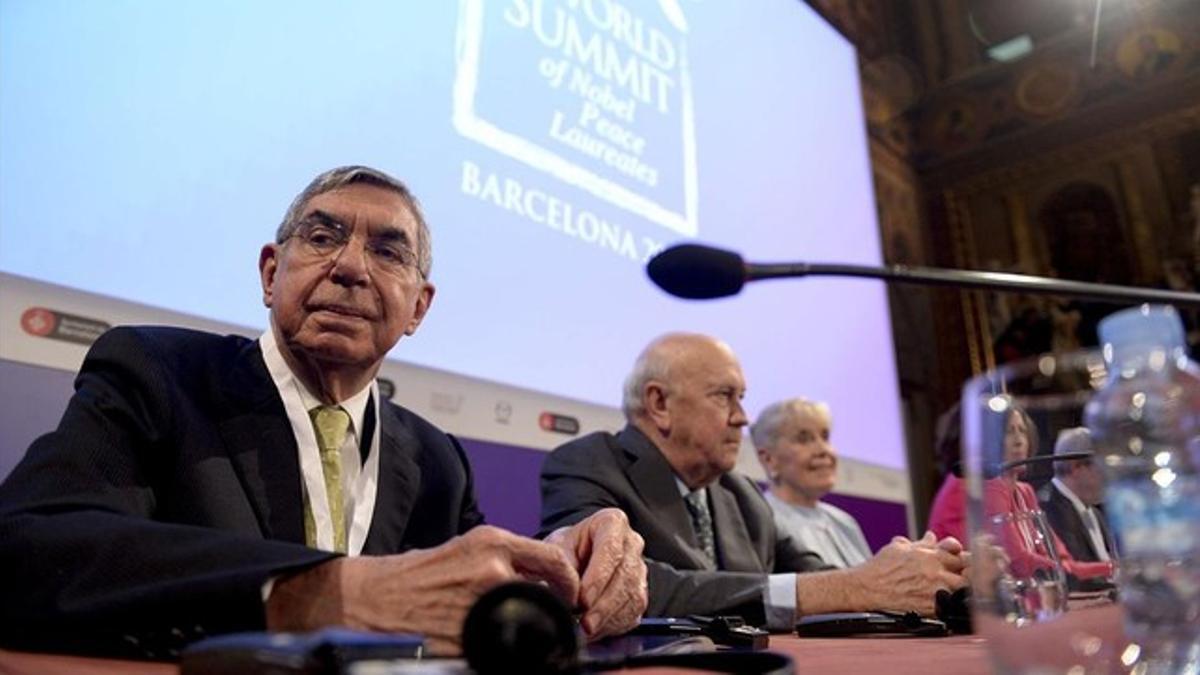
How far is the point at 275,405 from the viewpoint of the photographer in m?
1.43

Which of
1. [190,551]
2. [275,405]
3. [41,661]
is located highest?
[275,405]

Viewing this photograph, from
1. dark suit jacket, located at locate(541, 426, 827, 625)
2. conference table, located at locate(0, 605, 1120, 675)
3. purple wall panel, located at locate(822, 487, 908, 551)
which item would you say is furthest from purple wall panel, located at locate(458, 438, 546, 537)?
purple wall panel, located at locate(822, 487, 908, 551)

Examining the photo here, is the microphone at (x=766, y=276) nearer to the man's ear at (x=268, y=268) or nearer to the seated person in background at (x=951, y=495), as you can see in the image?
the seated person in background at (x=951, y=495)

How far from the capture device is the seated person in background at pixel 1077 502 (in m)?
0.61

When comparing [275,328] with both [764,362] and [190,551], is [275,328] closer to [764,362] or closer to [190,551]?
[190,551]

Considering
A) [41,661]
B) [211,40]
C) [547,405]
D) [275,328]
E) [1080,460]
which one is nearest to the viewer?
[1080,460]

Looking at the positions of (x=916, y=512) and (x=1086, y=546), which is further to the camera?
(x=916, y=512)

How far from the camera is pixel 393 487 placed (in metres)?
1.58

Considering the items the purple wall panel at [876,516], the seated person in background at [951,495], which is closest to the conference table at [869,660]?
the seated person in background at [951,495]

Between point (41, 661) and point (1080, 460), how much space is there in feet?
2.94

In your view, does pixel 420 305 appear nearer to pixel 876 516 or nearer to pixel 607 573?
pixel 607 573

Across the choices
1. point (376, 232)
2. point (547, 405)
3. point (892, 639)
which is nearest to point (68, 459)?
point (376, 232)

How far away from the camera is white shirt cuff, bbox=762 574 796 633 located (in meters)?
1.70

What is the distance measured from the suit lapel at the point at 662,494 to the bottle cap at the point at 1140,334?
68.5 inches
